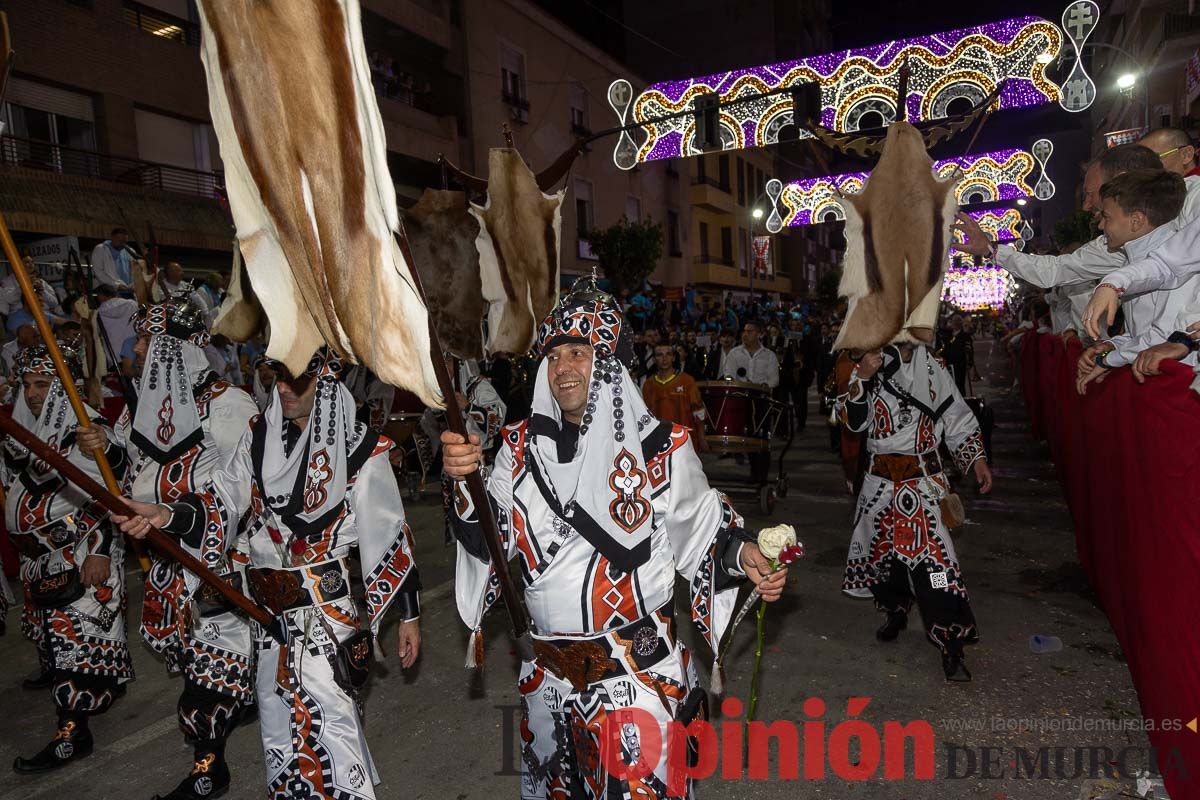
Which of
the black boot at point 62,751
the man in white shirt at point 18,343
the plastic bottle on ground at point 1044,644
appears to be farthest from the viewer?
the man in white shirt at point 18,343

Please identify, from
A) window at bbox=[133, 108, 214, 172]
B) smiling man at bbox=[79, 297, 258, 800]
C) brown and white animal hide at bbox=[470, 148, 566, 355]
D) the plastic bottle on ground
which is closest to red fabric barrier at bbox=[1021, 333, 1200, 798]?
the plastic bottle on ground

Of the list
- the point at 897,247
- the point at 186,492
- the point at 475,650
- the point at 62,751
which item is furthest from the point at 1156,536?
the point at 62,751

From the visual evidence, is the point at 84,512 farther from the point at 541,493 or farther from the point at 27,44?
the point at 27,44

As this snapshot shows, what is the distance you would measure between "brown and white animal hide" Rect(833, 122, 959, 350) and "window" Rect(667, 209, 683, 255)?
1238 inches

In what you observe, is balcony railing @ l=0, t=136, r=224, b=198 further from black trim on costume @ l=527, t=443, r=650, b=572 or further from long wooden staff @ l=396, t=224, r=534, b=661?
long wooden staff @ l=396, t=224, r=534, b=661

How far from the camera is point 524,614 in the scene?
8.07 feet

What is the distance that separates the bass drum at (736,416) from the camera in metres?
8.60

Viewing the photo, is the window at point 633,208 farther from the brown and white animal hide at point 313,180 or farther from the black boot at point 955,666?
the brown and white animal hide at point 313,180

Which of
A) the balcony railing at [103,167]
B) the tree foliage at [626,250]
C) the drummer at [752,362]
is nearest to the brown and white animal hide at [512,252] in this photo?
the drummer at [752,362]

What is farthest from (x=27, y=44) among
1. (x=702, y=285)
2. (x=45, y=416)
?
(x=702, y=285)

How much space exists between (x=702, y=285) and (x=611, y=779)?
3879 centimetres

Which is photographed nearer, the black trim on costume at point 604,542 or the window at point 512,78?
the black trim on costume at point 604,542

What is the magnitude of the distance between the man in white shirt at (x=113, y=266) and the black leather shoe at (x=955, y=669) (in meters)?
10.9

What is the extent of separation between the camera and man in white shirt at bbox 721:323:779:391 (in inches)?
463
